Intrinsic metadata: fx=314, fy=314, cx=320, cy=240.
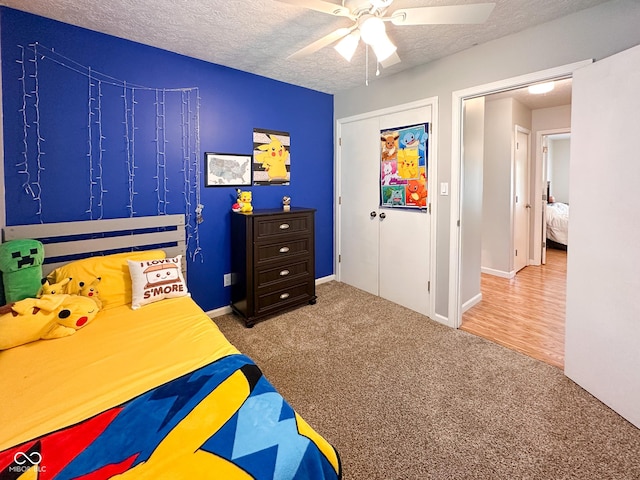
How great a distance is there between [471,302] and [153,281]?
3137mm

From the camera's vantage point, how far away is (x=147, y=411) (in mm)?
1145

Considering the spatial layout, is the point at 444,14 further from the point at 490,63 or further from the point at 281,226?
the point at 281,226

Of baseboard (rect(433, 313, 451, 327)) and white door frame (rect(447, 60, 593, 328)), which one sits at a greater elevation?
white door frame (rect(447, 60, 593, 328))

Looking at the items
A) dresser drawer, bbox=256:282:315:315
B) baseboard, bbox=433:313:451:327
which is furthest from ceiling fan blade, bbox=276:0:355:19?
baseboard, bbox=433:313:451:327

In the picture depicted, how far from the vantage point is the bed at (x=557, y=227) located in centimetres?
602

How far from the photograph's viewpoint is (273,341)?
2.71m

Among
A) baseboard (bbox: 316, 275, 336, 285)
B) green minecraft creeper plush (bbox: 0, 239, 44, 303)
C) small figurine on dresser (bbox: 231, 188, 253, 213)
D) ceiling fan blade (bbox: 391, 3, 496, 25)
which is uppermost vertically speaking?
ceiling fan blade (bbox: 391, 3, 496, 25)

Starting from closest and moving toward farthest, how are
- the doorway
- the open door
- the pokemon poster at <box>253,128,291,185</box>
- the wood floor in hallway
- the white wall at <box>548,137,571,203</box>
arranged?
the open door
the doorway
the wood floor in hallway
the pokemon poster at <box>253,128,291,185</box>
the white wall at <box>548,137,571,203</box>

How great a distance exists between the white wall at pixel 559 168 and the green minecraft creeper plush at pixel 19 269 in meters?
10.0

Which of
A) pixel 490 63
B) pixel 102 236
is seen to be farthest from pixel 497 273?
pixel 102 236

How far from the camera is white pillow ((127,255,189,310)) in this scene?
2.21 meters

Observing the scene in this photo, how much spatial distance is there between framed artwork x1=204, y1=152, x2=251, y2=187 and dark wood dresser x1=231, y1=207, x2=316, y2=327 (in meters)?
0.35

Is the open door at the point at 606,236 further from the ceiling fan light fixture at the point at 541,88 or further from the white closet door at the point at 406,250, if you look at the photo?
the ceiling fan light fixture at the point at 541,88

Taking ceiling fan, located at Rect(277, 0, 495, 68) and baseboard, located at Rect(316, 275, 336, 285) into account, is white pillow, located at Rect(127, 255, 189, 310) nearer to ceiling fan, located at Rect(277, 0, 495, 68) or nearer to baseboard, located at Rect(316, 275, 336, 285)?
ceiling fan, located at Rect(277, 0, 495, 68)
